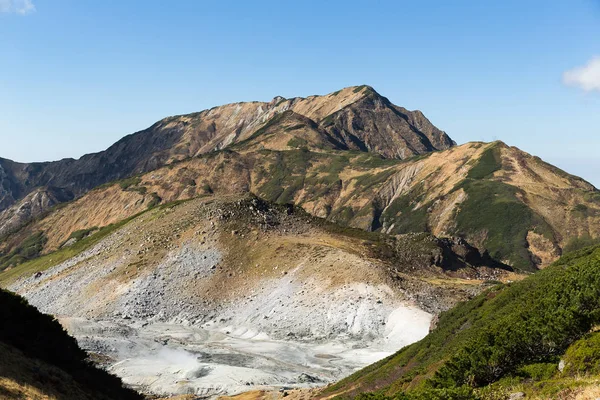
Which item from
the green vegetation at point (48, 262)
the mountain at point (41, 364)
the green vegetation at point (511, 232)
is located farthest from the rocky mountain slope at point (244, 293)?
the green vegetation at point (511, 232)

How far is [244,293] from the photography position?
3297 inches

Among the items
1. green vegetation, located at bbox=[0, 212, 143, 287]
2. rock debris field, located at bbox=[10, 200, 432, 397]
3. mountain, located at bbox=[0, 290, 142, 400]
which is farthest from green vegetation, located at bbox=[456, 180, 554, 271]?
mountain, located at bbox=[0, 290, 142, 400]

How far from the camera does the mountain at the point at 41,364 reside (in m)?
22.2

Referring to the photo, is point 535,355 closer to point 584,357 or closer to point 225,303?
point 584,357

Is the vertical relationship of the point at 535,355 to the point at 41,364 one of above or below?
above

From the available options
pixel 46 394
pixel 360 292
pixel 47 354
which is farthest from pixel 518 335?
pixel 360 292

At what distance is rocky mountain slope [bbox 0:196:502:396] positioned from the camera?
59.9 metres

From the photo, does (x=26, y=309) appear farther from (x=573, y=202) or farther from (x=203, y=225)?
(x=573, y=202)

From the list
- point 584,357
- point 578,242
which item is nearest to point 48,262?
point 584,357

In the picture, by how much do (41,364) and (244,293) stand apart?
192 feet

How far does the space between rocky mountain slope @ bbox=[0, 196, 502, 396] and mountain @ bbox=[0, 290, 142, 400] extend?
1845cm

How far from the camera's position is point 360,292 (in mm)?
76438

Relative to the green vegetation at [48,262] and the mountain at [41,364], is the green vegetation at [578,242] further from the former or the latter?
the mountain at [41,364]

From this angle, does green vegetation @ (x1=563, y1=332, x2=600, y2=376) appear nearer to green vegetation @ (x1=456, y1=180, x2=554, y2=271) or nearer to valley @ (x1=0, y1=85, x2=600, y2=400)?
valley @ (x1=0, y1=85, x2=600, y2=400)
